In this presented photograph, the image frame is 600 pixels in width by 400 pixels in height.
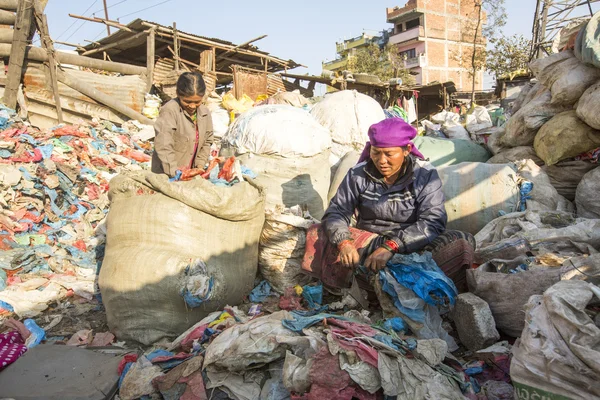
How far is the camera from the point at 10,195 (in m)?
4.30

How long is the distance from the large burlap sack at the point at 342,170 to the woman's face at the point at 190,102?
1.44 m

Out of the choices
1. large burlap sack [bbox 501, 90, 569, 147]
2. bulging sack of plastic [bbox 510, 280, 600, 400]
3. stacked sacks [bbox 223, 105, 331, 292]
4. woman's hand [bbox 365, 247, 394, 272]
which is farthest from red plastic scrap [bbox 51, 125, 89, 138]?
bulging sack of plastic [bbox 510, 280, 600, 400]

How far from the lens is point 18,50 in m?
6.39

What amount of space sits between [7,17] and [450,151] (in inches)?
276

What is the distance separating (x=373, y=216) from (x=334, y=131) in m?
2.19

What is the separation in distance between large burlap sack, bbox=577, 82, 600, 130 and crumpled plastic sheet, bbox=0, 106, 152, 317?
411cm

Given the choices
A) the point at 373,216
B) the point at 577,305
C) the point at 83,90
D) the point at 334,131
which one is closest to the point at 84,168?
the point at 83,90

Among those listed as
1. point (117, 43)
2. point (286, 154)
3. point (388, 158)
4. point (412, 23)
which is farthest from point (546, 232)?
point (412, 23)

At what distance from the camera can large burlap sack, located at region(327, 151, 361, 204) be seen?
3951mm

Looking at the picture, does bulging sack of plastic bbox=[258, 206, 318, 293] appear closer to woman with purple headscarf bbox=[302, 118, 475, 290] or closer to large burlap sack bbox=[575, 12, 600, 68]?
woman with purple headscarf bbox=[302, 118, 475, 290]

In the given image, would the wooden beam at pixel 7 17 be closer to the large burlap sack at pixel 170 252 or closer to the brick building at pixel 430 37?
the large burlap sack at pixel 170 252

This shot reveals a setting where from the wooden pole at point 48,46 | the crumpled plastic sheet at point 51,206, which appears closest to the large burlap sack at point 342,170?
the crumpled plastic sheet at point 51,206

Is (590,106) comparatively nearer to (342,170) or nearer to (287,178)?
(342,170)

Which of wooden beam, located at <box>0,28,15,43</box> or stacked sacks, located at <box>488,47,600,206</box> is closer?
stacked sacks, located at <box>488,47,600,206</box>
